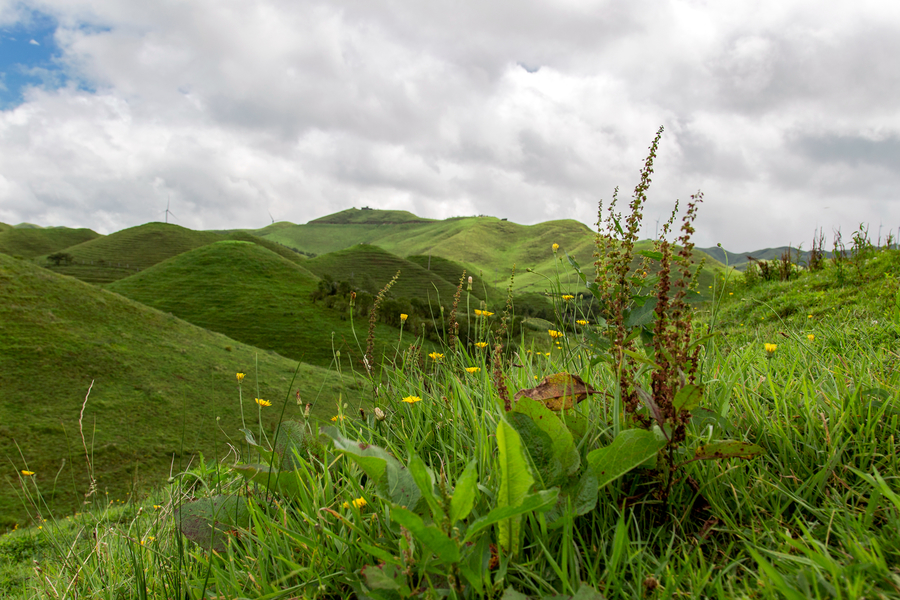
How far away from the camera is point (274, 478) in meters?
2.01

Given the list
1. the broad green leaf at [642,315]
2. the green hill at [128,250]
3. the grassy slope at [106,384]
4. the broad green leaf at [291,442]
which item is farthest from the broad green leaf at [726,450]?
the green hill at [128,250]

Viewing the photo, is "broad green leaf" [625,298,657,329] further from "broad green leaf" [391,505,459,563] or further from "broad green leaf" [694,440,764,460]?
"broad green leaf" [391,505,459,563]

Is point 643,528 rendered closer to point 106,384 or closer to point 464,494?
point 464,494

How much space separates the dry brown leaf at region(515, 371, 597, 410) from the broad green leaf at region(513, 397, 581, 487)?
28cm

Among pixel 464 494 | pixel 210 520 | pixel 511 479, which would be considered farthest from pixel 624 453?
pixel 210 520

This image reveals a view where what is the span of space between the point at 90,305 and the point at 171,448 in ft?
59.7

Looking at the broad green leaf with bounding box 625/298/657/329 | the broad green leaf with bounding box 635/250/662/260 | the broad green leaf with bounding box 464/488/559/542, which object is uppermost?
the broad green leaf with bounding box 635/250/662/260

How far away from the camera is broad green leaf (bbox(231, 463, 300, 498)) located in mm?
1978

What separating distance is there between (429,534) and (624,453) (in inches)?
28.5

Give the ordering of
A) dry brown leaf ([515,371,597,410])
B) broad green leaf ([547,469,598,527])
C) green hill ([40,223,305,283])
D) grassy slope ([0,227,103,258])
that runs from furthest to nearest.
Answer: grassy slope ([0,227,103,258])
green hill ([40,223,305,283])
dry brown leaf ([515,371,597,410])
broad green leaf ([547,469,598,527])

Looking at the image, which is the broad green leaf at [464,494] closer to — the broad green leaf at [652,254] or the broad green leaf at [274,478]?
the broad green leaf at [274,478]

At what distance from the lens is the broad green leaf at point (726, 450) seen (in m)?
1.51

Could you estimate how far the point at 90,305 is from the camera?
2995 centimetres

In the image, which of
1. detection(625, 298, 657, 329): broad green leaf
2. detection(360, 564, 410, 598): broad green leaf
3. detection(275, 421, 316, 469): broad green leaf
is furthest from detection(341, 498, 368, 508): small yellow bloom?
detection(625, 298, 657, 329): broad green leaf
